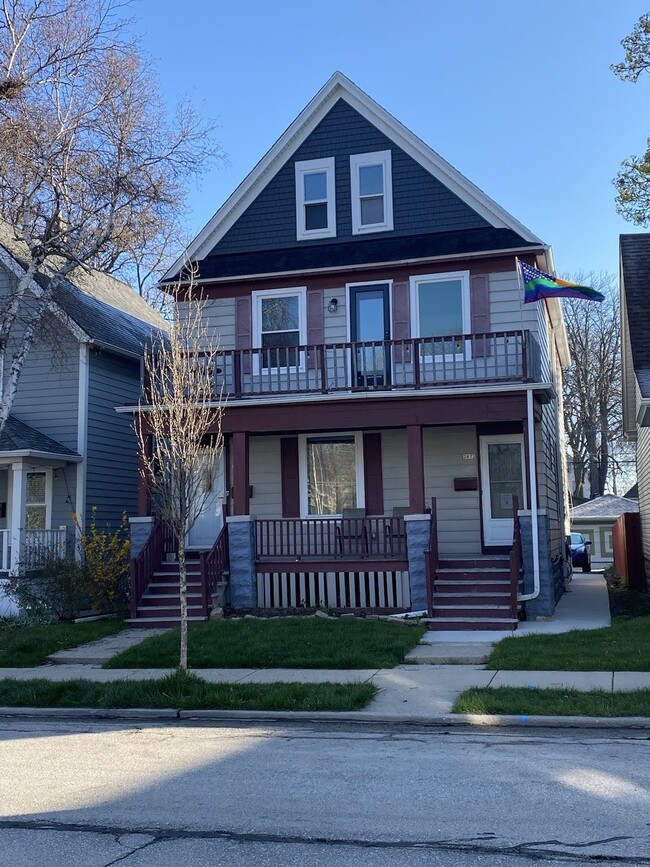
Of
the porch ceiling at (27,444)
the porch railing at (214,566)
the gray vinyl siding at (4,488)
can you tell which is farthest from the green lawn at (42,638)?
the gray vinyl siding at (4,488)

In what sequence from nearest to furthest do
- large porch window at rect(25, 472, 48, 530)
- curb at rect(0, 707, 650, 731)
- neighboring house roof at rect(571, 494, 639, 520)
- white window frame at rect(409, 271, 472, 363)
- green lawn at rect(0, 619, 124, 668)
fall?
1. curb at rect(0, 707, 650, 731)
2. green lawn at rect(0, 619, 124, 668)
3. white window frame at rect(409, 271, 472, 363)
4. large porch window at rect(25, 472, 48, 530)
5. neighboring house roof at rect(571, 494, 639, 520)

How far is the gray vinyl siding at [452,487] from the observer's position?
Answer: 17594mm

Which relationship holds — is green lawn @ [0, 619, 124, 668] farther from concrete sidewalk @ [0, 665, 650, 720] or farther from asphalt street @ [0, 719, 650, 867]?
asphalt street @ [0, 719, 650, 867]

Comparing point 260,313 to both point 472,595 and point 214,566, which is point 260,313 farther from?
point 472,595

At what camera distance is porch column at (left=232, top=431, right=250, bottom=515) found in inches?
655

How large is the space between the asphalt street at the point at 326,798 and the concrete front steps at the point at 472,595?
19.5 ft

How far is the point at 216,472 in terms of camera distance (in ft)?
61.5

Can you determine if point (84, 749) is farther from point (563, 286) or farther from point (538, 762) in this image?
point (563, 286)

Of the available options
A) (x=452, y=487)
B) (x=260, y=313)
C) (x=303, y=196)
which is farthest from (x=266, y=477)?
(x=303, y=196)

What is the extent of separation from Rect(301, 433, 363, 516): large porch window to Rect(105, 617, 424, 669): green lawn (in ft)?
12.4

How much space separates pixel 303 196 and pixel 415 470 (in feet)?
22.1

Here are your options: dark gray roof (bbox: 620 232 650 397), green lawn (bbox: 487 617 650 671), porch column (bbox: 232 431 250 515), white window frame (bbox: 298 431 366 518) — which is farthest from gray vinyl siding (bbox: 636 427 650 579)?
porch column (bbox: 232 431 250 515)

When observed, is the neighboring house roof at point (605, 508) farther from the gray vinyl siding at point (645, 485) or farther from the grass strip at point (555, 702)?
the grass strip at point (555, 702)

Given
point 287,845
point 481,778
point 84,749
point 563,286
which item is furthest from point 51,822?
point 563,286
